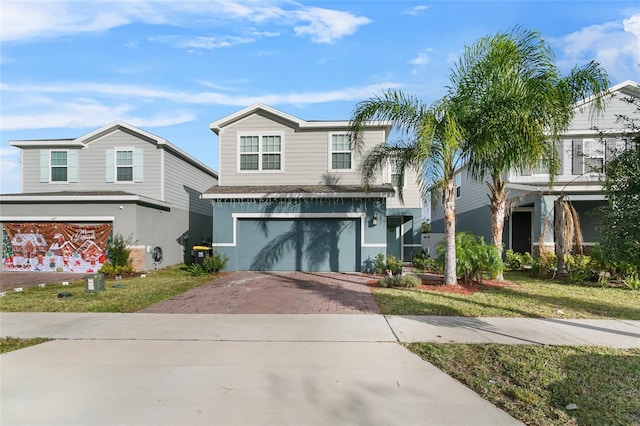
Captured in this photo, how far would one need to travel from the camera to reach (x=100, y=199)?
14.5 m

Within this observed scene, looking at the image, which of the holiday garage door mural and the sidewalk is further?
the holiday garage door mural

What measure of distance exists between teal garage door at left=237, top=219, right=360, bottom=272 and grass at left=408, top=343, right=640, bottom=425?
29.7 feet

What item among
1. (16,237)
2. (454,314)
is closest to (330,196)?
(454,314)

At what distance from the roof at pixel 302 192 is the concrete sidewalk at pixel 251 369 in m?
7.24

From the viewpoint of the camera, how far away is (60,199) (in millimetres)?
14633

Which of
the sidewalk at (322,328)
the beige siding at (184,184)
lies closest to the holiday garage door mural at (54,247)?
the beige siding at (184,184)

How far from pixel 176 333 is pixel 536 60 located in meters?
11.7

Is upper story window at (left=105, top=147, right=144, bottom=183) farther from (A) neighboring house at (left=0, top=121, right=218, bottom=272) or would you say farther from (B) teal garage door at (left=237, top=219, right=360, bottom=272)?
(B) teal garage door at (left=237, top=219, right=360, bottom=272)

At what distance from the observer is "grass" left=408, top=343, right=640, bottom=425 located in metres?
3.58

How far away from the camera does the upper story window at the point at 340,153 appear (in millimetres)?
15188

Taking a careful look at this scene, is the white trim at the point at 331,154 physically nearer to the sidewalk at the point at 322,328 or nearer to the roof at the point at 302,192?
the roof at the point at 302,192

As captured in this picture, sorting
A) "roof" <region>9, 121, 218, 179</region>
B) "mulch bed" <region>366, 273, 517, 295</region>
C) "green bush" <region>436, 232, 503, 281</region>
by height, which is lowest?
"mulch bed" <region>366, 273, 517, 295</region>

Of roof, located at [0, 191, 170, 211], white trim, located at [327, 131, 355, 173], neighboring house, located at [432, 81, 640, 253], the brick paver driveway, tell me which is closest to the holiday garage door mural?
roof, located at [0, 191, 170, 211]

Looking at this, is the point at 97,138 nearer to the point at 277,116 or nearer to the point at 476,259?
the point at 277,116
